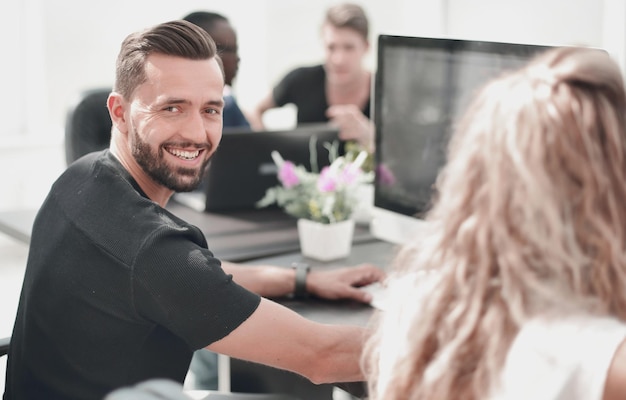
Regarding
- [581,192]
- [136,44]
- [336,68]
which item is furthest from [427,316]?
[336,68]

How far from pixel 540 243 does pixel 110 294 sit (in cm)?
77

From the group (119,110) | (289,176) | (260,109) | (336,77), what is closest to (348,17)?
(336,77)

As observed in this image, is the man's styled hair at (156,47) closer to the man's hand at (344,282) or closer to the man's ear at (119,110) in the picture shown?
the man's ear at (119,110)

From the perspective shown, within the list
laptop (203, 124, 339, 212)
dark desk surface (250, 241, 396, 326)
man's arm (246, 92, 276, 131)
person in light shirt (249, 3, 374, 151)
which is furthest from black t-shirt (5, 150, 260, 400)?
man's arm (246, 92, 276, 131)

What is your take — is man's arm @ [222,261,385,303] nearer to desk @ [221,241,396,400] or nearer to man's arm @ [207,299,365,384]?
desk @ [221,241,396,400]

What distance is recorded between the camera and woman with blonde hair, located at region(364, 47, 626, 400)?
3.34ft

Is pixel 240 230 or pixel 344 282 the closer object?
pixel 344 282

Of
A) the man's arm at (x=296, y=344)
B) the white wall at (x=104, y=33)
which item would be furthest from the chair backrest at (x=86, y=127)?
the man's arm at (x=296, y=344)

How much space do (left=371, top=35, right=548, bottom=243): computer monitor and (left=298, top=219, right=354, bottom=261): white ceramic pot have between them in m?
0.10

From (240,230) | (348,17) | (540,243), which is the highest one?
(348,17)

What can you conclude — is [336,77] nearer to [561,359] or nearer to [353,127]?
[353,127]

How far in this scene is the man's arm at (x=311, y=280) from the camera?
6.36 feet

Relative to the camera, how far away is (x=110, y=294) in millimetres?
1530

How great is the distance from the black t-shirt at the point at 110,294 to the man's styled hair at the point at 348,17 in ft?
7.45
